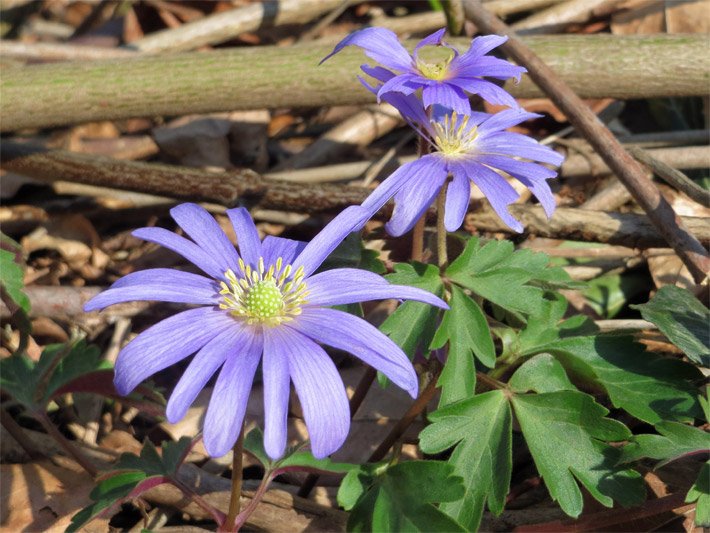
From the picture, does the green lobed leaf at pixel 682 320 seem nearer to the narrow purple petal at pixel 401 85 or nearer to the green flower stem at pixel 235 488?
the narrow purple petal at pixel 401 85

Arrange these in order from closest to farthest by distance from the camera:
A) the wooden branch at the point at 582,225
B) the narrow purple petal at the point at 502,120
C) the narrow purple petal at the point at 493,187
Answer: the narrow purple petal at the point at 493,187 → the narrow purple petal at the point at 502,120 → the wooden branch at the point at 582,225

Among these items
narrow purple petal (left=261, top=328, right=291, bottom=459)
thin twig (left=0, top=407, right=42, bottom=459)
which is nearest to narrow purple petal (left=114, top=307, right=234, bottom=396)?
narrow purple petal (left=261, top=328, right=291, bottom=459)

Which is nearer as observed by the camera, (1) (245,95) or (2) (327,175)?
(1) (245,95)

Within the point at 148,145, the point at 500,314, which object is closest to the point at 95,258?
the point at 148,145

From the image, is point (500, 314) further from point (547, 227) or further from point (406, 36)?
point (406, 36)

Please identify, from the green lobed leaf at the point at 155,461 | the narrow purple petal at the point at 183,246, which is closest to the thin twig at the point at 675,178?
the narrow purple petal at the point at 183,246

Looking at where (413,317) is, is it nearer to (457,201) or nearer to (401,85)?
(457,201)

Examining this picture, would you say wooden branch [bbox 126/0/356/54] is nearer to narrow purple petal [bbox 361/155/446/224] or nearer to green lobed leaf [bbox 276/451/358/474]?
narrow purple petal [bbox 361/155/446/224]

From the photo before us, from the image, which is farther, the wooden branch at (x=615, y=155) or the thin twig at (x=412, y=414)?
the wooden branch at (x=615, y=155)
